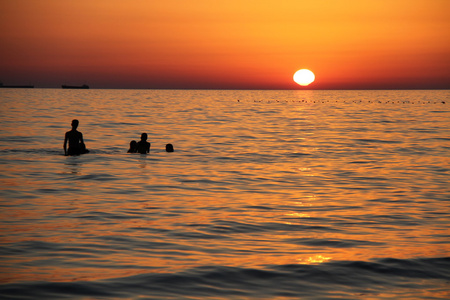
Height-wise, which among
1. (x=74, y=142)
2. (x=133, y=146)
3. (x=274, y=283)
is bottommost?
(x=274, y=283)

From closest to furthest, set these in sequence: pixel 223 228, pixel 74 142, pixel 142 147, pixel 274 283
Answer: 1. pixel 274 283
2. pixel 223 228
3. pixel 74 142
4. pixel 142 147

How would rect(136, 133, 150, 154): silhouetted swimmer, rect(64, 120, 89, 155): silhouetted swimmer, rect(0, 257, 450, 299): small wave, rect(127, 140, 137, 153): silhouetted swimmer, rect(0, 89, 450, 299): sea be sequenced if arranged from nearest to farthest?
rect(0, 257, 450, 299): small wave < rect(0, 89, 450, 299): sea < rect(64, 120, 89, 155): silhouetted swimmer < rect(136, 133, 150, 154): silhouetted swimmer < rect(127, 140, 137, 153): silhouetted swimmer

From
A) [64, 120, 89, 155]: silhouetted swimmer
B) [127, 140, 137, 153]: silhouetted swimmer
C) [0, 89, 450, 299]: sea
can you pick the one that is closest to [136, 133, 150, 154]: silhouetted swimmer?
[127, 140, 137, 153]: silhouetted swimmer

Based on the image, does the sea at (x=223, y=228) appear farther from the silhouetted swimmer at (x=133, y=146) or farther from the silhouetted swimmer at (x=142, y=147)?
the silhouetted swimmer at (x=133, y=146)

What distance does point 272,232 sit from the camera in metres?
12.4

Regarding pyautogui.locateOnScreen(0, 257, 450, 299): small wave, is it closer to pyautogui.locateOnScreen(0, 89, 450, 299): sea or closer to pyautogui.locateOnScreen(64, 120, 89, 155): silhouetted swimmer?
pyautogui.locateOnScreen(0, 89, 450, 299): sea

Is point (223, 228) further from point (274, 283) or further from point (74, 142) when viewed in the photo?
point (74, 142)

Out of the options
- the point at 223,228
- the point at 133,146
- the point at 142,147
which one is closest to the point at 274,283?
the point at 223,228

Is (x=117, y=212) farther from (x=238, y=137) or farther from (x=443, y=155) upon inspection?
(x=238, y=137)

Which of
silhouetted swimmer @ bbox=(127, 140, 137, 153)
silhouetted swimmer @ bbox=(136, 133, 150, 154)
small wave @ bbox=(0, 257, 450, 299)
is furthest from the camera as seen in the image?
silhouetted swimmer @ bbox=(127, 140, 137, 153)

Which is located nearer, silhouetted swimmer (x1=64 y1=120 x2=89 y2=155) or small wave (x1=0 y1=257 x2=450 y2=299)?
small wave (x1=0 y1=257 x2=450 y2=299)

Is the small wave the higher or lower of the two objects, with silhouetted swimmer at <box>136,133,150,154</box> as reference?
lower

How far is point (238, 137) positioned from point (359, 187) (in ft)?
75.8

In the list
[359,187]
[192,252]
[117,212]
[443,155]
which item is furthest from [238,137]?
[192,252]
